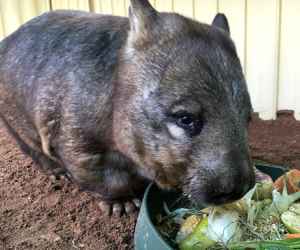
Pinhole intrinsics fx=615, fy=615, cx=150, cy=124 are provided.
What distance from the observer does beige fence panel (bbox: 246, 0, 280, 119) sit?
393cm

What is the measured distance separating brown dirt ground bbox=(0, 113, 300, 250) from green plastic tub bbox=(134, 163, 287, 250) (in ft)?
0.86

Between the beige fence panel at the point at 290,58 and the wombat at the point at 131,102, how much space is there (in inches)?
54.6

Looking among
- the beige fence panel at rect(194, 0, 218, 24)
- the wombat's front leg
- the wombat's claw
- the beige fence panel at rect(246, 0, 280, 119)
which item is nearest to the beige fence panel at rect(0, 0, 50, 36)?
the beige fence panel at rect(194, 0, 218, 24)

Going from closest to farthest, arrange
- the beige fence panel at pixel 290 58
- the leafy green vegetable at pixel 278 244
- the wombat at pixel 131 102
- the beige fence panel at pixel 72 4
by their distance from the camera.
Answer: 1. the leafy green vegetable at pixel 278 244
2. the wombat at pixel 131 102
3. the beige fence panel at pixel 290 58
4. the beige fence panel at pixel 72 4

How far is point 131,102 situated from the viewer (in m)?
2.44

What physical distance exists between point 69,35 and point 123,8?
59.5 inches

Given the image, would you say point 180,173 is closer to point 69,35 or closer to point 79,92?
→ point 79,92

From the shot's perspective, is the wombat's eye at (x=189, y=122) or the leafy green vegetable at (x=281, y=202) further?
the leafy green vegetable at (x=281, y=202)

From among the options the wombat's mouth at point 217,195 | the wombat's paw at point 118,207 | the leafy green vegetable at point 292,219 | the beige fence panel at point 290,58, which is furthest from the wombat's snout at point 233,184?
the beige fence panel at point 290,58

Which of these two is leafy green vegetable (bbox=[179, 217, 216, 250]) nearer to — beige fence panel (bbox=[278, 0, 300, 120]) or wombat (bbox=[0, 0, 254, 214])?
wombat (bbox=[0, 0, 254, 214])

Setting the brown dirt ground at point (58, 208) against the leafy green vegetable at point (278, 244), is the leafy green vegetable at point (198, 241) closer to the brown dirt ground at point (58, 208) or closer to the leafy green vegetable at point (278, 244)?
the leafy green vegetable at point (278, 244)

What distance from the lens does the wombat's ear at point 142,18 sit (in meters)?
2.46

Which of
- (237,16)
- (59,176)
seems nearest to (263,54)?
(237,16)

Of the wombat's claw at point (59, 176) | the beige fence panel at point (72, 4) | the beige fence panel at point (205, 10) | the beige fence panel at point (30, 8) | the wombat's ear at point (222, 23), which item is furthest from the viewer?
the beige fence panel at point (30, 8)
